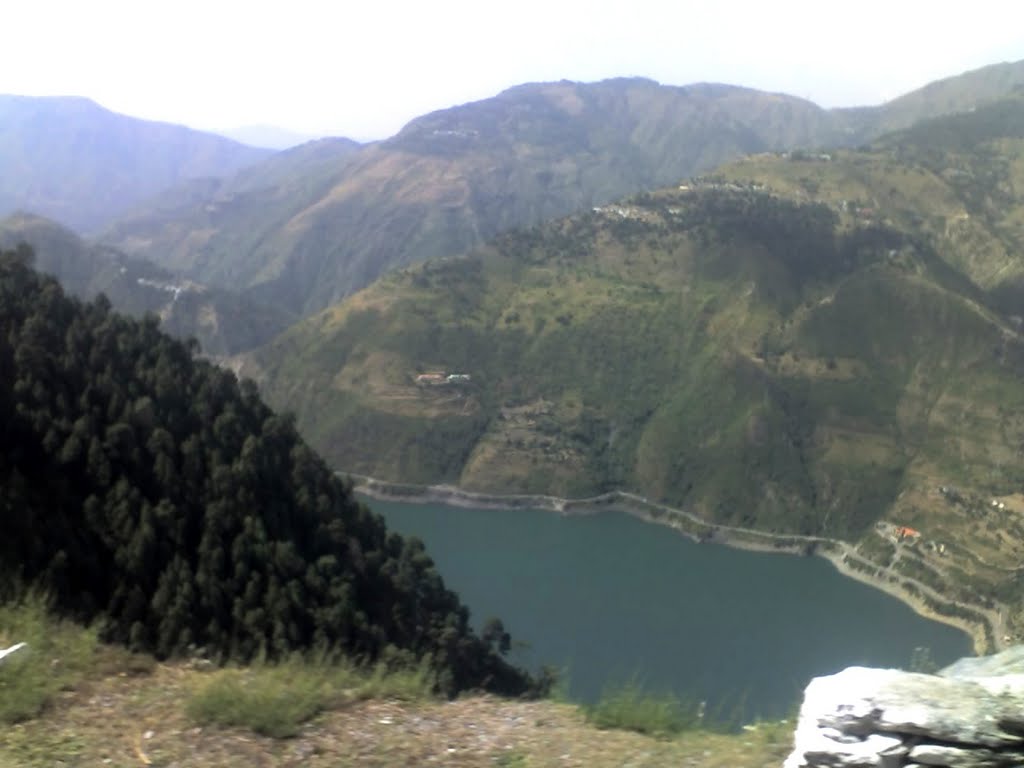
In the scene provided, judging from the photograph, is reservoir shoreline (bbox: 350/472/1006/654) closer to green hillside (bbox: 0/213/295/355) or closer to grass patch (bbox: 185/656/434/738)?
grass patch (bbox: 185/656/434/738)

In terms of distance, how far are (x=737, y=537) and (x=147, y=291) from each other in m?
70.4

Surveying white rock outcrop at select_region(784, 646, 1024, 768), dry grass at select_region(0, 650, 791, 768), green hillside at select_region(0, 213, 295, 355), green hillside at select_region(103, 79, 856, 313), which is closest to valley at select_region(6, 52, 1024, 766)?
dry grass at select_region(0, 650, 791, 768)

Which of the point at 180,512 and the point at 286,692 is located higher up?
the point at 286,692

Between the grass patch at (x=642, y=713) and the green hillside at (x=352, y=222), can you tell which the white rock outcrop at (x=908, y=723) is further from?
the green hillside at (x=352, y=222)

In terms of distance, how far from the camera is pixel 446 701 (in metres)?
5.65

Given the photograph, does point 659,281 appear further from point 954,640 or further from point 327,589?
point 327,589

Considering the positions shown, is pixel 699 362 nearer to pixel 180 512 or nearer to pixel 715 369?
pixel 715 369

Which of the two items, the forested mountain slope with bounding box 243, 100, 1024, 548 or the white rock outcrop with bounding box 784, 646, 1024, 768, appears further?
the forested mountain slope with bounding box 243, 100, 1024, 548

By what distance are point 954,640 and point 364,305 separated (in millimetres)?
51592

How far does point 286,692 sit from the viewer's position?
4.90 metres

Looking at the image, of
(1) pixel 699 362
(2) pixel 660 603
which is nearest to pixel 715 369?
(1) pixel 699 362

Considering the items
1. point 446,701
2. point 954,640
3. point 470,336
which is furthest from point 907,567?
point 446,701

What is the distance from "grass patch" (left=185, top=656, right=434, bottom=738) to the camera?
4.65 metres

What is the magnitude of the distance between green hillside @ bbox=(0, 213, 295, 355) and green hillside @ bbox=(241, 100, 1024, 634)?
19743mm
